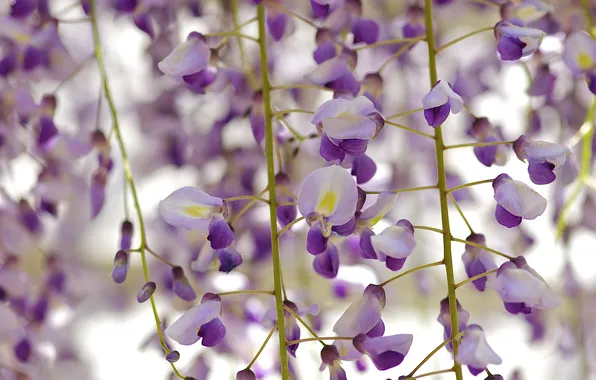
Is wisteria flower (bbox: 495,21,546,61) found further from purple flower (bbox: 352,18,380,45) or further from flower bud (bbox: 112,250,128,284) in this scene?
flower bud (bbox: 112,250,128,284)

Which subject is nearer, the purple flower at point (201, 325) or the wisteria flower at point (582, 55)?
the purple flower at point (201, 325)

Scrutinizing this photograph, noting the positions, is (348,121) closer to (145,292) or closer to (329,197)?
(329,197)

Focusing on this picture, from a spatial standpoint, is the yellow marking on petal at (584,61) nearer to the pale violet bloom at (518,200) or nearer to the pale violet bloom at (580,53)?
the pale violet bloom at (580,53)

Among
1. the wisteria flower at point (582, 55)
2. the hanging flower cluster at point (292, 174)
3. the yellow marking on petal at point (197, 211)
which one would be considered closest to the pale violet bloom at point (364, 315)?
the hanging flower cluster at point (292, 174)

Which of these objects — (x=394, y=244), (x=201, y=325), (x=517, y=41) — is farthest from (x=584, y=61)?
(x=201, y=325)

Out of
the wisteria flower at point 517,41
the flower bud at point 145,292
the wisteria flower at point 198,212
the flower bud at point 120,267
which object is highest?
the wisteria flower at point 517,41

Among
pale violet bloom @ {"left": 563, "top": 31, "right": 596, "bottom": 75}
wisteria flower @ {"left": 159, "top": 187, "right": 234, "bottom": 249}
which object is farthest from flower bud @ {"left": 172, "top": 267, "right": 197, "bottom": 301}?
pale violet bloom @ {"left": 563, "top": 31, "right": 596, "bottom": 75}
